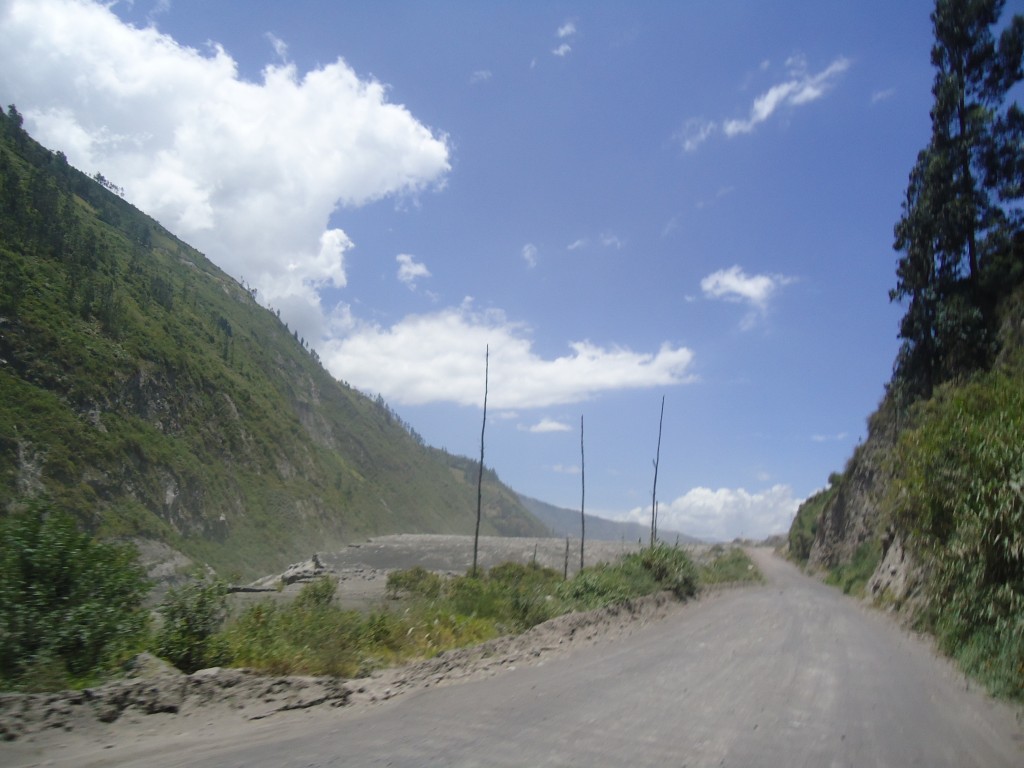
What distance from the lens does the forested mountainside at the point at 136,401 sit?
52.5 meters

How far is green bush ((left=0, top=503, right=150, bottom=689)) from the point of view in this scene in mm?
7484

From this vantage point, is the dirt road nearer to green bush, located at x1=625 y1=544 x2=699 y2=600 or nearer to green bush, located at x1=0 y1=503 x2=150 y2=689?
green bush, located at x1=0 y1=503 x2=150 y2=689

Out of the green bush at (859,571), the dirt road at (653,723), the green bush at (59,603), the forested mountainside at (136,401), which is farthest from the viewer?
the forested mountainside at (136,401)

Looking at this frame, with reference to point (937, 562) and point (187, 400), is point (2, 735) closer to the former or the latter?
point (937, 562)

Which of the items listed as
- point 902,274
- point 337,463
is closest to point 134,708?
point 902,274

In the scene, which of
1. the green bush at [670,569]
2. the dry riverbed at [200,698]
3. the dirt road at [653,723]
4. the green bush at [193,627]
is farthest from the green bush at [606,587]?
the green bush at [193,627]

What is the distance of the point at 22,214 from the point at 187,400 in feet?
87.4

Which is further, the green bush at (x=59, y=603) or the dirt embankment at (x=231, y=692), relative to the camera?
the green bush at (x=59, y=603)

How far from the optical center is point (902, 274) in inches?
1099

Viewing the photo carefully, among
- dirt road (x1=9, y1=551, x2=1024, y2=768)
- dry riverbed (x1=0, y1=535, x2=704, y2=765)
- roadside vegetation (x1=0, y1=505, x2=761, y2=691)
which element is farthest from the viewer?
roadside vegetation (x1=0, y1=505, x2=761, y2=691)

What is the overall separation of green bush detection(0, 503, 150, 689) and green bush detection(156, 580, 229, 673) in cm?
37

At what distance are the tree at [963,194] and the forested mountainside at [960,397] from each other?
2.0 inches

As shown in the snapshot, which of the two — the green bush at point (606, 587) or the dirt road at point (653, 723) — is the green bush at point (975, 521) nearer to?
the dirt road at point (653, 723)

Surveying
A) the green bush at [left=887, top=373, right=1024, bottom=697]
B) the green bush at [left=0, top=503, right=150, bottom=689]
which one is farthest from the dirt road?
the green bush at [left=0, top=503, right=150, bottom=689]
